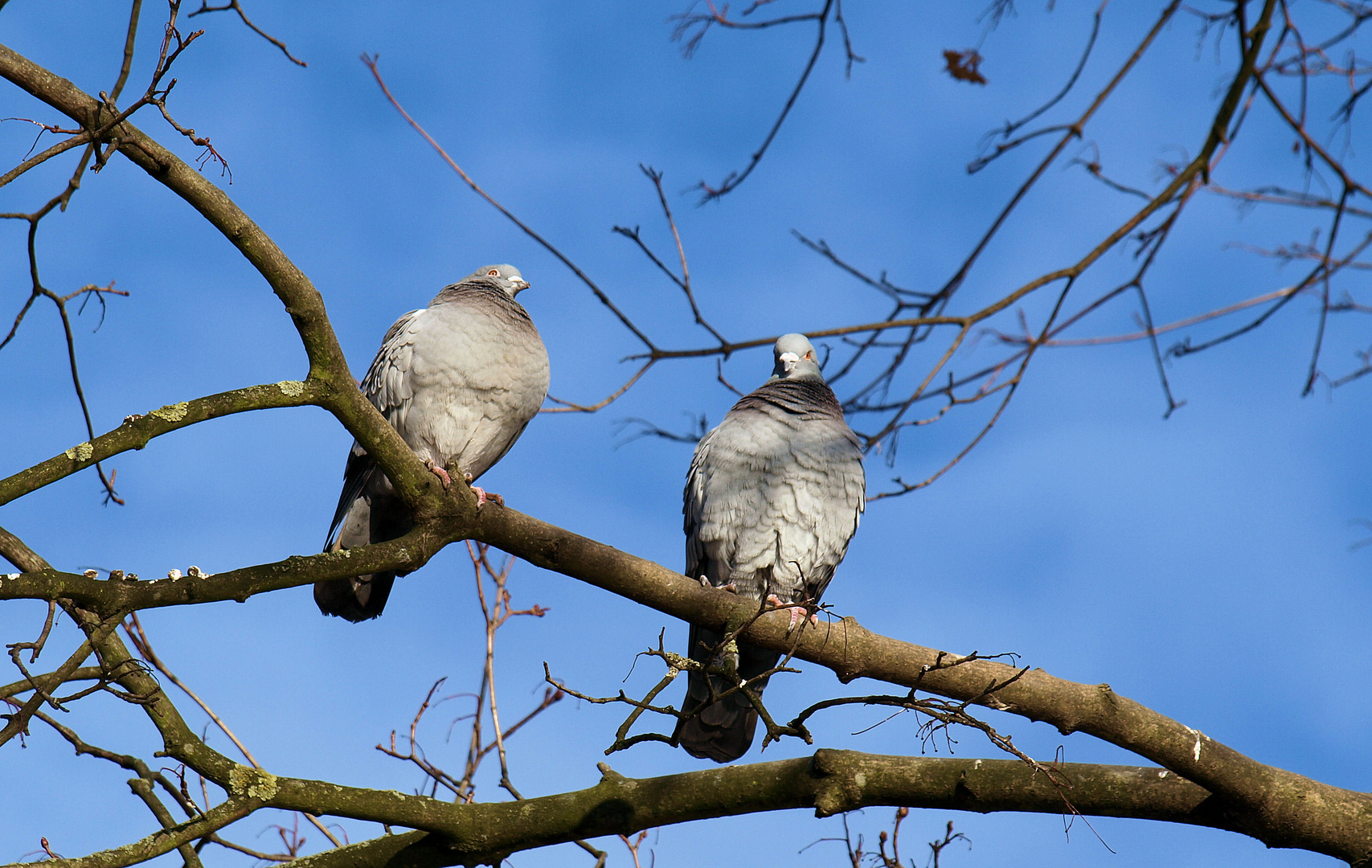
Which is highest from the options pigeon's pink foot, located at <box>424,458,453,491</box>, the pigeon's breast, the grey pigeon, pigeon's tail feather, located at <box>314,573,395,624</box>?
the pigeon's breast

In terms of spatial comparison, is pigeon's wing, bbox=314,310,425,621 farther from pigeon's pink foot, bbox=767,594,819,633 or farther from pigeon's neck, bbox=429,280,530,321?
pigeon's pink foot, bbox=767,594,819,633

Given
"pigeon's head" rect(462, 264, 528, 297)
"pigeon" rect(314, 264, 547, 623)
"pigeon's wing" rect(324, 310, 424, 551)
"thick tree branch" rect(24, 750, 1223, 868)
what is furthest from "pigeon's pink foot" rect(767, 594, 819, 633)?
"pigeon's head" rect(462, 264, 528, 297)

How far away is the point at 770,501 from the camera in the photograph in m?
5.22

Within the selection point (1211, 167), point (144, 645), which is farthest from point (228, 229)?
point (1211, 167)

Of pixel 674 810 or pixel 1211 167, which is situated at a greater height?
Result: pixel 1211 167

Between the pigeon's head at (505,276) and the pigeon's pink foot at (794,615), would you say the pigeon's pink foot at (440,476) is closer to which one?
the pigeon's pink foot at (794,615)

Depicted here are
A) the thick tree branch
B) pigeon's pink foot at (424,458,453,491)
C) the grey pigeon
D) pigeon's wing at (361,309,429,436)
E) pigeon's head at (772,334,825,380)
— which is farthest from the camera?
pigeon's head at (772,334,825,380)

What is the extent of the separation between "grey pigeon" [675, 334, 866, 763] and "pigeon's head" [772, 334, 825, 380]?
0.40m

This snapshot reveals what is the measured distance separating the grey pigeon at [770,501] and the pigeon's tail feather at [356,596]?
1505 mm

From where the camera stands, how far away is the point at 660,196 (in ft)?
10.9

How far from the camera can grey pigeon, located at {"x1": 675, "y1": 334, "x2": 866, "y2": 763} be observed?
522 cm

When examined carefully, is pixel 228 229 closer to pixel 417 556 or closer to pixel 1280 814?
pixel 417 556

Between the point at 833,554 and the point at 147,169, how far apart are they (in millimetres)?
3616

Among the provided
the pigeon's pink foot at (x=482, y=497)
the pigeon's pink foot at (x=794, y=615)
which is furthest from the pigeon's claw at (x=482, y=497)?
the pigeon's pink foot at (x=794, y=615)
